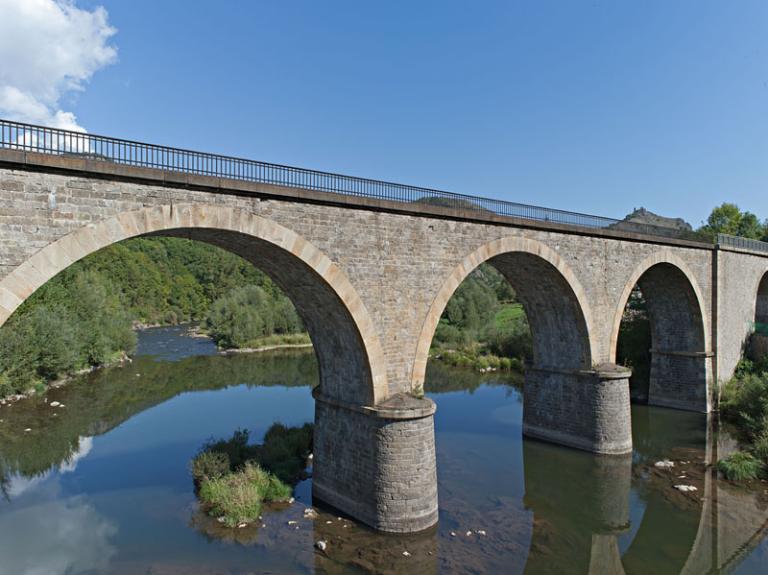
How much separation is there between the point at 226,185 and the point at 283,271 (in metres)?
2.47

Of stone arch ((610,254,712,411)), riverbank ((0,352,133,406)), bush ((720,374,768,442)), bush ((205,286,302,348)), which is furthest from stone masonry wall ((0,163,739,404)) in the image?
bush ((205,286,302,348))

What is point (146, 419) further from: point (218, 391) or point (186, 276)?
point (186, 276)

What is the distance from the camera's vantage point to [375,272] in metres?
11.3

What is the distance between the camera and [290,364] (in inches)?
1340

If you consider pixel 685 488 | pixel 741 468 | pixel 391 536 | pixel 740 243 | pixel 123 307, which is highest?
pixel 740 243

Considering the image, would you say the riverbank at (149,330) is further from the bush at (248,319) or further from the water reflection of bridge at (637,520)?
the water reflection of bridge at (637,520)

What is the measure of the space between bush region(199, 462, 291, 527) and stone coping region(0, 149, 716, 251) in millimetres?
6661

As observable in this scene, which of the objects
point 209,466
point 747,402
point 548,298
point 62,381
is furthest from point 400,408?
point 62,381

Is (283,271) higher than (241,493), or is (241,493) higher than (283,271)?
(283,271)

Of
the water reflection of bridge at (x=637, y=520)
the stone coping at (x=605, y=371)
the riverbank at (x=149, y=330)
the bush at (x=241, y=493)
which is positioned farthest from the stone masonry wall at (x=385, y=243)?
the riverbank at (x=149, y=330)

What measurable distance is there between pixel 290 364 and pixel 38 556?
77.9 feet

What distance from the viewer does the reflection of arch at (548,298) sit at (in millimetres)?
14855

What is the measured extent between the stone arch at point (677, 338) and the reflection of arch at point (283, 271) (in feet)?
43.7

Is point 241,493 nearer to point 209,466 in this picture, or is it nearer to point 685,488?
point 209,466
